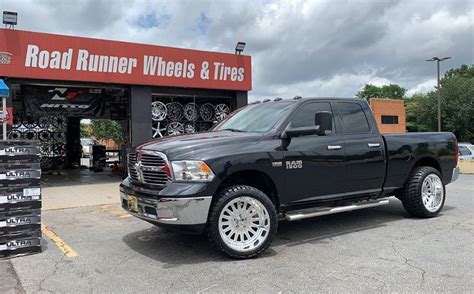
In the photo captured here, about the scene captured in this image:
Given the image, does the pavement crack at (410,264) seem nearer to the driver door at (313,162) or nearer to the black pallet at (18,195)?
the driver door at (313,162)

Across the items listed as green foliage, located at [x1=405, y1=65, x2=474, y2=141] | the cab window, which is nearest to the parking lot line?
the cab window

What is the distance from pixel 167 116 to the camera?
16359mm

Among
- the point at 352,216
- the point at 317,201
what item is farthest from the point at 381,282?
the point at 352,216

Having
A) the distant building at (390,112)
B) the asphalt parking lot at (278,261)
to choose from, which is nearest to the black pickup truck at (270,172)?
the asphalt parking lot at (278,261)

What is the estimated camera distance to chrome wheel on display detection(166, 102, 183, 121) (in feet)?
54.1

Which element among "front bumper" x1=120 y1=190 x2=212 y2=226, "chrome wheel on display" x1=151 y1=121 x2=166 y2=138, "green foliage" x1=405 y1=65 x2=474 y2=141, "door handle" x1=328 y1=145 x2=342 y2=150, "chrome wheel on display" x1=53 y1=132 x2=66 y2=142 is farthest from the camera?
"green foliage" x1=405 y1=65 x2=474 y2=141

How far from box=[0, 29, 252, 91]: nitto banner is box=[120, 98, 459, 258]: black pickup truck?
313 inches

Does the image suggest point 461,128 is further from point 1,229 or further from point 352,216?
point 1,229

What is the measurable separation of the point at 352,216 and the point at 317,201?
1.98 m

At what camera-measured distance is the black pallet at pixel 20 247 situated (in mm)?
5855

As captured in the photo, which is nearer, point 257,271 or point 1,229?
point 257,271

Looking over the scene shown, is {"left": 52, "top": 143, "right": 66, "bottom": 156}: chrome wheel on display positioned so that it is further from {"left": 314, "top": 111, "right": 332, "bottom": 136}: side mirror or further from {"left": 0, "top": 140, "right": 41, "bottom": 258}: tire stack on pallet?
{"left": 314, "top": 111, "right": 332, "bottom": 136}: side mirror

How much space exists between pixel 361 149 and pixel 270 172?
5.95 feet

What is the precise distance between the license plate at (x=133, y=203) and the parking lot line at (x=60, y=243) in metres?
0.96
